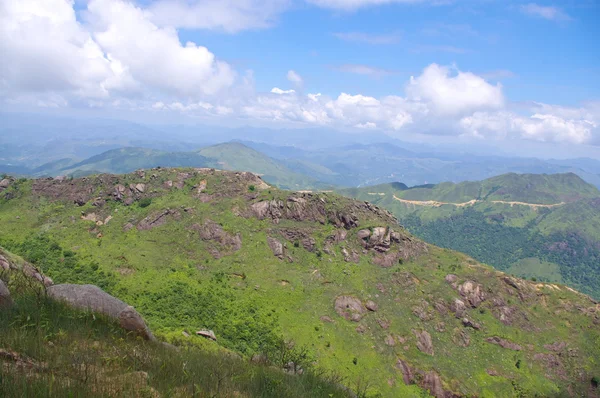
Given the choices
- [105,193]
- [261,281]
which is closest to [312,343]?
[261,281]

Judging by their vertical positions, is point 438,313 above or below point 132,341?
below

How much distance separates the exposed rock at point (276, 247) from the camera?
63094 millimetres

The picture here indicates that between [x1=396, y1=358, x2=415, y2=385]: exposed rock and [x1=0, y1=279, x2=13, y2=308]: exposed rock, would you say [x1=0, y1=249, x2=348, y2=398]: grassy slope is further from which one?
[x1=396, y1=358, x2=415, y2=385]: exposed rock

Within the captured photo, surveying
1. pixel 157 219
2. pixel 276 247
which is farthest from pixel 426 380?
pixel 157 219

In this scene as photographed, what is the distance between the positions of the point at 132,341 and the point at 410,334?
50.8m

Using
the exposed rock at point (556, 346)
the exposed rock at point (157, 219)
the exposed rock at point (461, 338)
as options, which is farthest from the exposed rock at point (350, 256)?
the exposed rock at point (157, 219)

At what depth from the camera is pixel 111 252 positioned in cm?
5641

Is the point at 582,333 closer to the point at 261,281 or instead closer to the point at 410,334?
the point at 410,334

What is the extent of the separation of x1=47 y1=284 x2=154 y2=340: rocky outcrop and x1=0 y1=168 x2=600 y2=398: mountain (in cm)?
2649

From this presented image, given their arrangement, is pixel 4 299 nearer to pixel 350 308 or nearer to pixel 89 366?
pixel 89 366

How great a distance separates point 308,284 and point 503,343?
33.8 meters

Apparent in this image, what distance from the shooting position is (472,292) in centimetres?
5981

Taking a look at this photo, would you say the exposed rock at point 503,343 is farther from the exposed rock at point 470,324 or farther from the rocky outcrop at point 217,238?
the rocky outcrop at point 217,238

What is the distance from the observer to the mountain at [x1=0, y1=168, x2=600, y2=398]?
4591 centimetres
